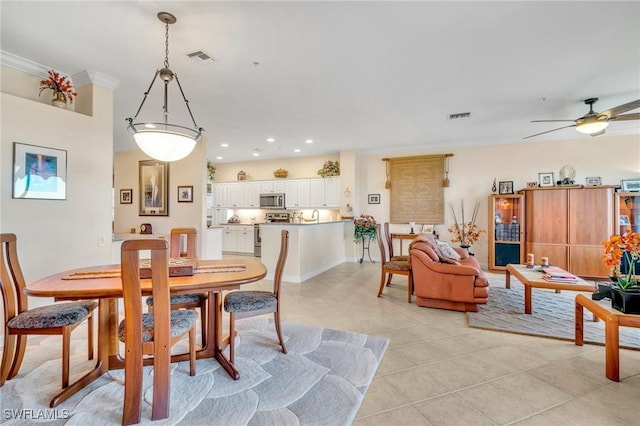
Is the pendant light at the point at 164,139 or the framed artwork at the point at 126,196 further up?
the pendant light at the point at 164,139

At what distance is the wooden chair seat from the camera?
196 cm

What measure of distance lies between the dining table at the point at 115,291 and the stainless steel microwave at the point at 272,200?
5.43 meters

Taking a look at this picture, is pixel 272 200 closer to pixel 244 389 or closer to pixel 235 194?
pixel 235 194

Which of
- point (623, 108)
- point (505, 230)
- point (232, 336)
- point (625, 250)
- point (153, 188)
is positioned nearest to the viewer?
point (232, 336)

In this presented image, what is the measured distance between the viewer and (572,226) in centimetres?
535

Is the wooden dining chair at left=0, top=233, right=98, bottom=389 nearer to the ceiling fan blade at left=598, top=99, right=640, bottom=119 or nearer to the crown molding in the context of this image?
the crown molding

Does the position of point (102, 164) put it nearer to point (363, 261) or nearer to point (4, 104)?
point (4, 104)

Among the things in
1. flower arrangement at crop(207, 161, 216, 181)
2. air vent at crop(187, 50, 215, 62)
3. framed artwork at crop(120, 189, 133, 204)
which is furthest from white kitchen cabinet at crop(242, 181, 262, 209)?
air vent at crop(187, 50, 215, 62)

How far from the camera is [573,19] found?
2371mm

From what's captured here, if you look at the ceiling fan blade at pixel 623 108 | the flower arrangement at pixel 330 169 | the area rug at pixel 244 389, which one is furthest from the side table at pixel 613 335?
the flower arrangement at pixel 330 169


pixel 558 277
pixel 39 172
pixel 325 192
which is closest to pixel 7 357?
pixel 39 172

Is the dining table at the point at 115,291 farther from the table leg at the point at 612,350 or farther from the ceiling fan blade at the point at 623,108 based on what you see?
the ceiling fan blade at the point at 623,108

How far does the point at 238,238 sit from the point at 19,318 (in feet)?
21.1

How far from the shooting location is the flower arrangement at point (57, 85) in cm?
319
